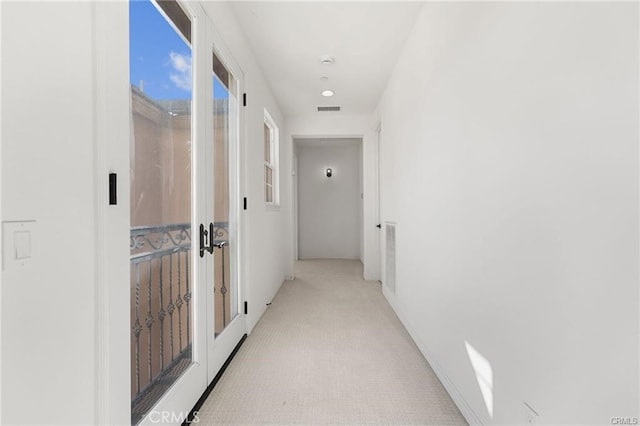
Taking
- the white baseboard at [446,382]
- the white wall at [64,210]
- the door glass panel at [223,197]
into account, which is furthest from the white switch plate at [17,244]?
the white baseboard at [446,382]

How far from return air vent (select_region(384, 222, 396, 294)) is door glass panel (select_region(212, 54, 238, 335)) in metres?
1.77

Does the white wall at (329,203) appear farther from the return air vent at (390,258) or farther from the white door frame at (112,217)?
the white door frame at (112,217)

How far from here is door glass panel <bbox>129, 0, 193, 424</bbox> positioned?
1.24 m

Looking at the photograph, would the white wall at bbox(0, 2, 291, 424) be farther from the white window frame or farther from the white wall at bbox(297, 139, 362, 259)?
the white wall at bbox(297, 139, 362, 259)

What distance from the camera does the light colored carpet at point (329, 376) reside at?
5.17ft

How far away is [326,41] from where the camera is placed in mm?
2641

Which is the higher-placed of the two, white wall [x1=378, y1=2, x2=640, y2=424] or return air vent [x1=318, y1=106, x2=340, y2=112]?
return air vent [x1=318, y1=106, x2=340, y2=112]

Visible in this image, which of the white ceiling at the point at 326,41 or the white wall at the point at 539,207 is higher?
the white ceiling at the point at 326,41

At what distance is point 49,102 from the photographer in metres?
0.78

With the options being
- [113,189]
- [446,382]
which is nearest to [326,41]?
[113,189]

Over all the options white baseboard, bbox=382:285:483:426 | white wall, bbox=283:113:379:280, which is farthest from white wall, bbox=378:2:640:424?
white wall, bbox=283:113:379:280

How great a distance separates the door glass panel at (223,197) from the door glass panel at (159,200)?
0.37 metres

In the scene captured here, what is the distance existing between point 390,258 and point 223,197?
2119mm

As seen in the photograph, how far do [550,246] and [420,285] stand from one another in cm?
143
